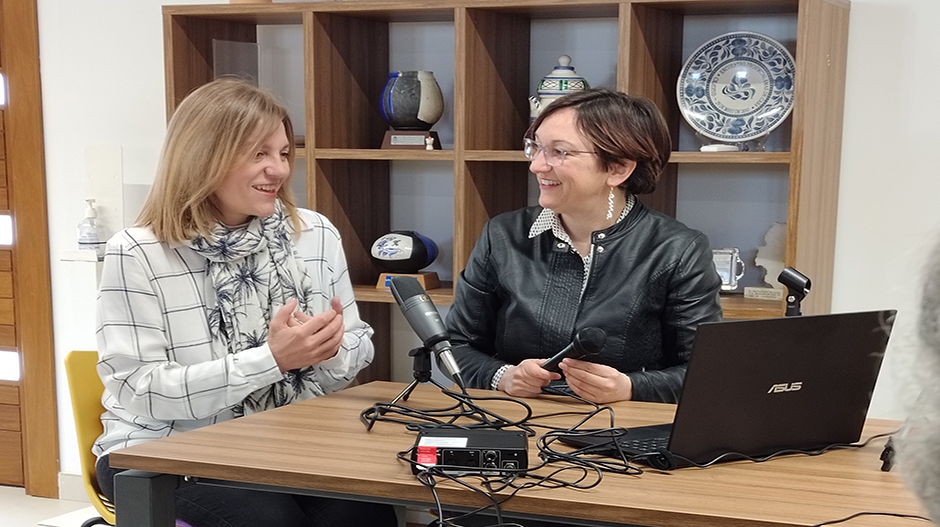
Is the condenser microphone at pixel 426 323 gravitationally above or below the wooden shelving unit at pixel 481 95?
below

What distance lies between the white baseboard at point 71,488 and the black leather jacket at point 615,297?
2150 mm

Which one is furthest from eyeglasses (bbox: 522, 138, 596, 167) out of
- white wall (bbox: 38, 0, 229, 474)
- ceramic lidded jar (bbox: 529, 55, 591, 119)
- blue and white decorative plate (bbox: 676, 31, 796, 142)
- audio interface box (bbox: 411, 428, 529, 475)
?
white wall (bbox: 38, 0, 229, 474)

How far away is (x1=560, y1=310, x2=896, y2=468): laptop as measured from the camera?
4.67 feet

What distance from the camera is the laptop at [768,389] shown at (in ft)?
4.67

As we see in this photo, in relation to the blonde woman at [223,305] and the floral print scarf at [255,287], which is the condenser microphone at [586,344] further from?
the floral print scarf at [255,287]

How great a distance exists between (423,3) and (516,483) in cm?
183

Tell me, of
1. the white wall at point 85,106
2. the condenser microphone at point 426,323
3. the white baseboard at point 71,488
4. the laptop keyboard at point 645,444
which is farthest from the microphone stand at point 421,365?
the white baseboard at point 71,488

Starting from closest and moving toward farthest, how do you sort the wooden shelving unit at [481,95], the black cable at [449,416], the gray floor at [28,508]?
the black cable at [449,416] < the wooden shelving unit at [481,95] < the gray floor at [28,508]

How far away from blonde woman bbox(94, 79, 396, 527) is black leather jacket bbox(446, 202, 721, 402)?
1.12ft

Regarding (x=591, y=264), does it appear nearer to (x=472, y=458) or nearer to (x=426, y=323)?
(x=426, y=323)

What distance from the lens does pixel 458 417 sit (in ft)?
5.75

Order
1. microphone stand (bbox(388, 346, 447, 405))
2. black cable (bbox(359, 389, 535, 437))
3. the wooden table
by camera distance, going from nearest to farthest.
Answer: the wooden table
black cable (bbox(359, 389, 535, 437))
microphone stand (bbox(388, 346, 447, 405))

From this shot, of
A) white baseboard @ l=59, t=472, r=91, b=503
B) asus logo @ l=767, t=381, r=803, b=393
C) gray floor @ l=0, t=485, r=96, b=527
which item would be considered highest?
asus logo @ l=767, t=381, r=803, b=393

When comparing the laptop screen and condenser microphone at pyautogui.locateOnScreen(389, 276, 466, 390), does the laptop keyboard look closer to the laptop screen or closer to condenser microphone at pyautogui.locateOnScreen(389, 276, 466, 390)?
the laptop screen
